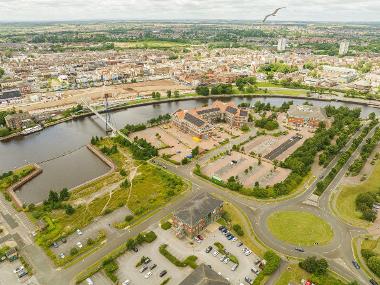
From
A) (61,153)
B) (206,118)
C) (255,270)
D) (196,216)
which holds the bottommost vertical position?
(61,153)

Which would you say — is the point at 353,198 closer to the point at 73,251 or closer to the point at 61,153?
the point at 73,251

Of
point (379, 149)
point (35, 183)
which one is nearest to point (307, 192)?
point (379, 149)

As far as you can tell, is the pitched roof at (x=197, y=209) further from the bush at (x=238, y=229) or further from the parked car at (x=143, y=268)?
the parked car at (x=143, y=268)

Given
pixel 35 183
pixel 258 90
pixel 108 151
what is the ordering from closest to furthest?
pixel 35 183
pixel 108 151
pixel 258 90

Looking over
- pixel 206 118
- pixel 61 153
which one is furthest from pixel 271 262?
pixel 61 153

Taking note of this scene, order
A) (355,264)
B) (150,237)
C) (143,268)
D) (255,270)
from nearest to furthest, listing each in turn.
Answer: (255,270)
(143,268)
(355,264)
(150,237)

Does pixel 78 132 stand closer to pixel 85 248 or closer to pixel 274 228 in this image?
pixel 85 248

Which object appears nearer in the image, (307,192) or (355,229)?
(355,229)
